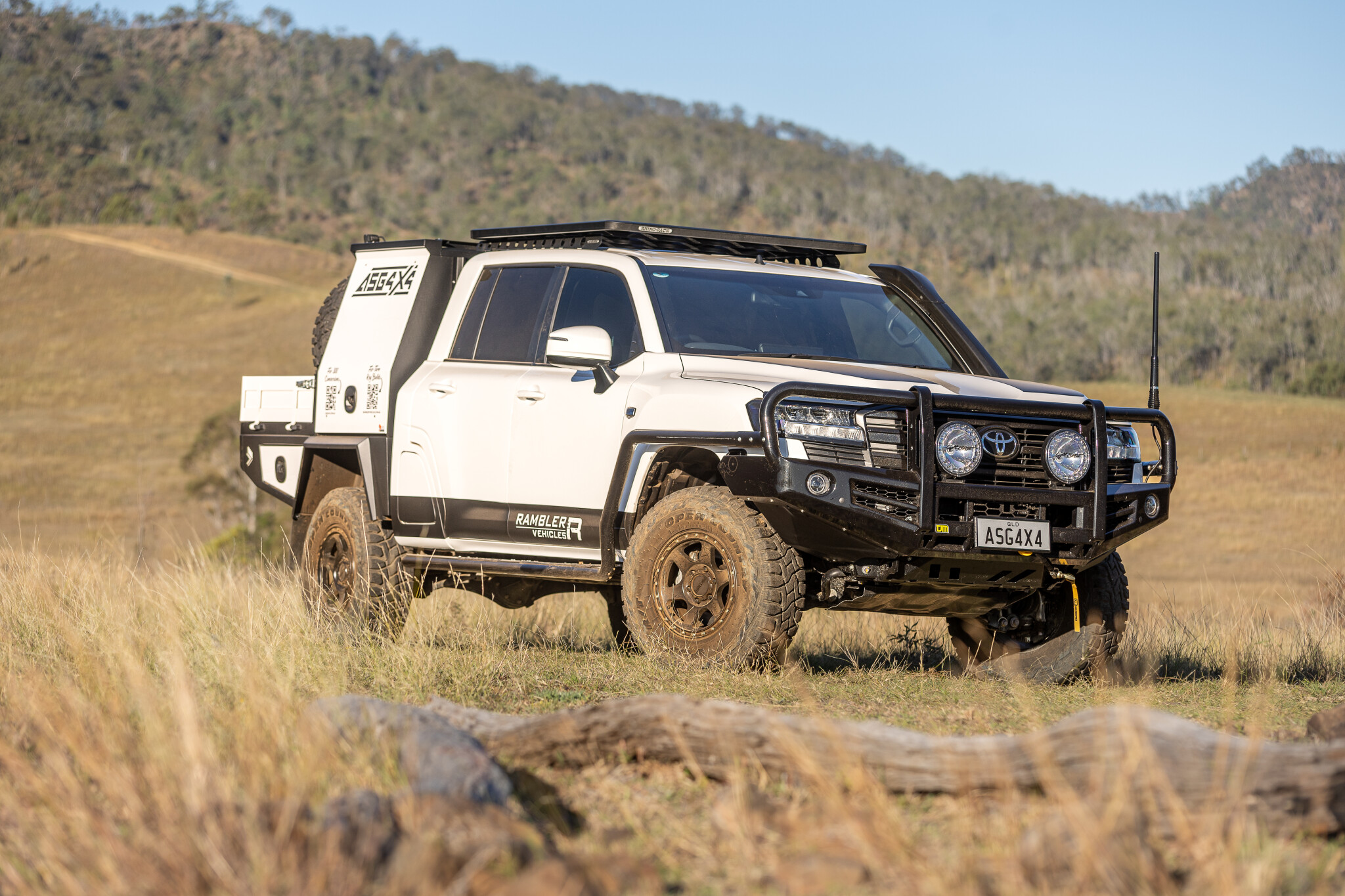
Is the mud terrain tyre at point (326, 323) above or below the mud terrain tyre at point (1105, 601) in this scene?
above

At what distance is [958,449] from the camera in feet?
21.5

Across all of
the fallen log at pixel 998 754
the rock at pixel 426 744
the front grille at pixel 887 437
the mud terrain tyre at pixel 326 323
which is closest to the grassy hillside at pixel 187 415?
the mud terrain tyre at pixel 326 323

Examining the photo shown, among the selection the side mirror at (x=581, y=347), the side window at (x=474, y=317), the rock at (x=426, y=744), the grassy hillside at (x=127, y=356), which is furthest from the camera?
the grassy hillside at (x=127, y=356)

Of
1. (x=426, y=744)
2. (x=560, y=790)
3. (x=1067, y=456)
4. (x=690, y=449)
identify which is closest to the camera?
(x=426, y=744)

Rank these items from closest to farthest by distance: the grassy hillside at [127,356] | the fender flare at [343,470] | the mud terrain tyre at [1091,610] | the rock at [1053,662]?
A: the rock at [1053,662], the mud terrain tyre at [1091,610], the fender flare at [343,470], the grassy hillside at [127,356]

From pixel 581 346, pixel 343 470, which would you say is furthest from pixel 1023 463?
pixel 343 470

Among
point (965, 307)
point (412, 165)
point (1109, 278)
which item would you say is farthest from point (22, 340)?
point (1109, 278)

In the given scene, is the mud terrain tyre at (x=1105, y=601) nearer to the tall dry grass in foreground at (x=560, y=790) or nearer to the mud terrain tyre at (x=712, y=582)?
the tall dry grass in foreground at (x=560, y=790)

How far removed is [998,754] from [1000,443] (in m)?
3.03

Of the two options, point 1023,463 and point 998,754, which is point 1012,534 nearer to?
point 1023,463

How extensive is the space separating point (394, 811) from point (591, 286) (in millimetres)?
4769

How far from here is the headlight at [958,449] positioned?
21.4ft

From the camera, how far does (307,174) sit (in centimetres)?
11206

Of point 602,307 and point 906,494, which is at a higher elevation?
point 602,307
